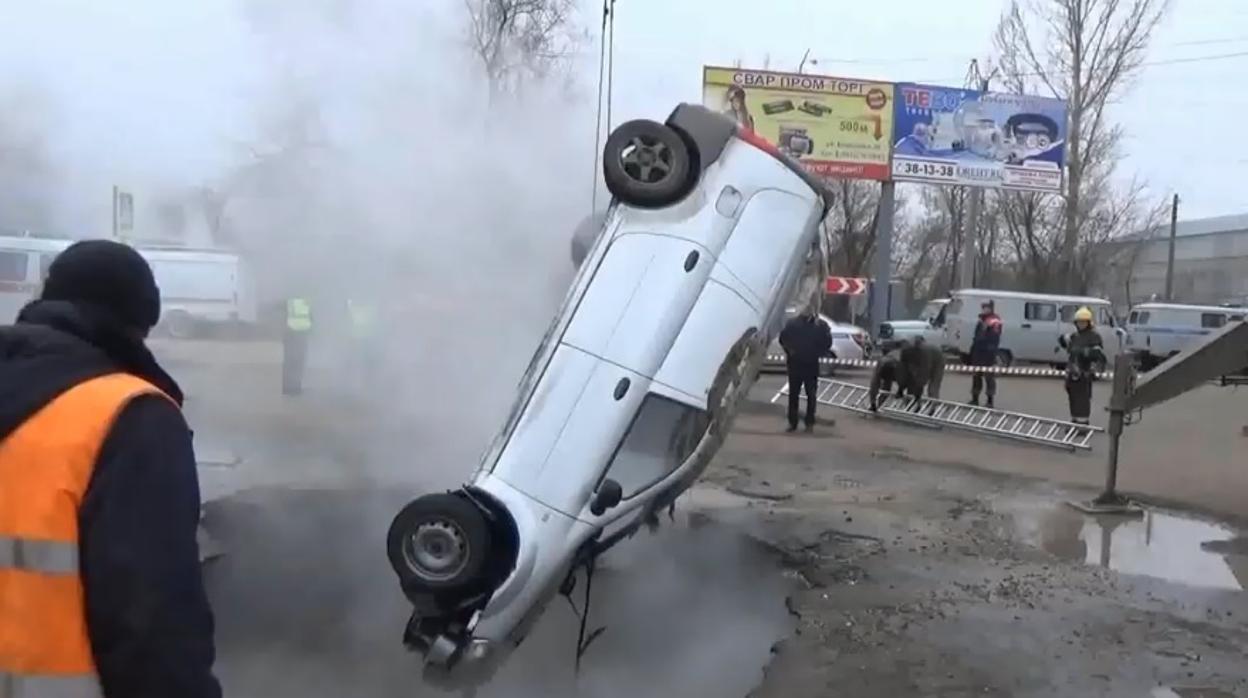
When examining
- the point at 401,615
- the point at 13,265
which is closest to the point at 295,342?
the point at 13,265

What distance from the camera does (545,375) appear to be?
4641 millimetres

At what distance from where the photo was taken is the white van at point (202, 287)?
8.16 m

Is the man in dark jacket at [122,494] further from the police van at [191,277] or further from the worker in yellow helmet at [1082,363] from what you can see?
the worker in yellow helmet at [1082,363]

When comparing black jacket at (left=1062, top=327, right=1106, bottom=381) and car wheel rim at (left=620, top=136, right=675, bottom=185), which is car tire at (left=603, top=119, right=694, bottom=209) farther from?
black jacket at (left=1062, top=327, right=1106, bottom=381)

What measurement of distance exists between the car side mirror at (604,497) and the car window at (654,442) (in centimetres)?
6

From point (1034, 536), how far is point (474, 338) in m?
4.07

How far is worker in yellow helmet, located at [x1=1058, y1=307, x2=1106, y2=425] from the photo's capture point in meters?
13.3

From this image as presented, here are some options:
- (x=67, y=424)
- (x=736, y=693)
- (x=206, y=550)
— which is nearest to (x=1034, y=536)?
(x=736, y=693)

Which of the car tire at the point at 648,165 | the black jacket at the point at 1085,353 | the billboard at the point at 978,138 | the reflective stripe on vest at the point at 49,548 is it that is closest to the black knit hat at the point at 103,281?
the reflective stripe on vest at the point at 49,548

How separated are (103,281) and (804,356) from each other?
12.0 meters

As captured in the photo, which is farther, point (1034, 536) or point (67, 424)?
point (1034, 536)

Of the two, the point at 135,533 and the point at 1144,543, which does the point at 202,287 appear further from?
the point at 135,533

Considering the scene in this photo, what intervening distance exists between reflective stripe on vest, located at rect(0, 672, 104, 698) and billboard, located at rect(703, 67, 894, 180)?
83.0 ft

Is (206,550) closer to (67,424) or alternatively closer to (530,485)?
(530,485)
